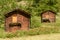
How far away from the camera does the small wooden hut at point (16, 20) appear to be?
43281 millimetres

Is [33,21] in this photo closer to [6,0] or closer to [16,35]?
[6,0]

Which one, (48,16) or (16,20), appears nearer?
(16,20)

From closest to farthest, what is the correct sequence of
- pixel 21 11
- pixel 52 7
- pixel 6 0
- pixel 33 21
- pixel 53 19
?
pixel 21 11
pixel 33 21
pixel 6 0
pixel 53 19
pixel 52 7

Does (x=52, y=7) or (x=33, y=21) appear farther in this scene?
(x=52, y=7)

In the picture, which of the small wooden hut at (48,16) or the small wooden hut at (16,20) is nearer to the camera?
the small wooden hut at (16,20)

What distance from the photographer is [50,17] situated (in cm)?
6378

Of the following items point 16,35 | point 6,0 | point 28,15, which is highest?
point 6,0

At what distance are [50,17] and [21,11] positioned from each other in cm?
2167

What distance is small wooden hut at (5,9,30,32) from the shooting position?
142 ft

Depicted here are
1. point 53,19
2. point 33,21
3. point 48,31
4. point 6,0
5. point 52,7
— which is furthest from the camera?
point 52,7

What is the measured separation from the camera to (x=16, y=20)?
4350 cm

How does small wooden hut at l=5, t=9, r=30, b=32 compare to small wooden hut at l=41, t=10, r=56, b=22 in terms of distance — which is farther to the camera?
small wooden hut at l=41, t=10, r=56, b=22

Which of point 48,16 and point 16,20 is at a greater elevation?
point 48,16

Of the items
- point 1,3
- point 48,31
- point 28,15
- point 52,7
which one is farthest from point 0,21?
point 52,7
